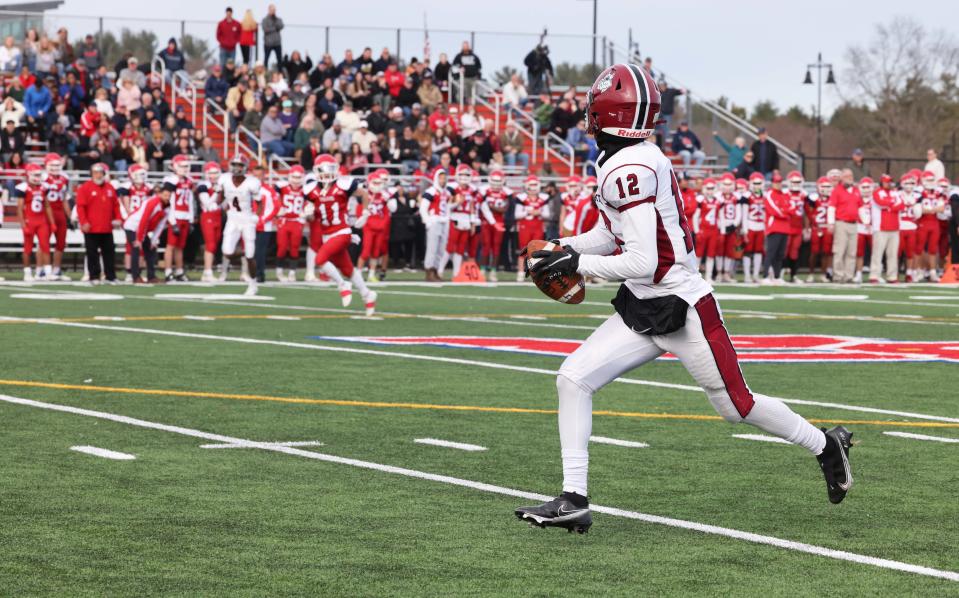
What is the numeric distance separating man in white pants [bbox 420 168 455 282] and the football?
21008 mm

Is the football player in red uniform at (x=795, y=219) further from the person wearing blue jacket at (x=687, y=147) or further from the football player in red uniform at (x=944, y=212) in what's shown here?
the person wearing blue jacket at (x=687, y=147)

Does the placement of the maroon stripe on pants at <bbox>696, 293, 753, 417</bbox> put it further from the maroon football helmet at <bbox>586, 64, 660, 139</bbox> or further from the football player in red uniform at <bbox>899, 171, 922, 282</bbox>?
the football player in red uniform at <bbox>899, 171, 922, 282</bbox>

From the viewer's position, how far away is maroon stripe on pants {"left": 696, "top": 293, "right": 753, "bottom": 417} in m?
5.95

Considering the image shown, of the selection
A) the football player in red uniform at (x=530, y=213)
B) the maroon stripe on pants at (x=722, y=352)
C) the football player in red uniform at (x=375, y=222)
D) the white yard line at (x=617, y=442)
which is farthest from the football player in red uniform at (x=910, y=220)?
the maroon stripe on pants at (x=722, y=352)

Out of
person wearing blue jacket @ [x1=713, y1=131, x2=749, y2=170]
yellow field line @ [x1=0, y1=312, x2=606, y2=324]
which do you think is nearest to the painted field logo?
yellow field line @ [x1=0, y1=312, x2=606, y2=324]

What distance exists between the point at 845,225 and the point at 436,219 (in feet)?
23.1

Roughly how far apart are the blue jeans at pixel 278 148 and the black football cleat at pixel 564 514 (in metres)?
25.9

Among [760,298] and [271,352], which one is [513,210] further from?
[271,352]

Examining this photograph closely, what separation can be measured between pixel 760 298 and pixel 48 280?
1050cm

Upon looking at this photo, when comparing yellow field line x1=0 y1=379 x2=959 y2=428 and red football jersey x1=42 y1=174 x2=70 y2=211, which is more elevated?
red football jersey x1=42 y1=174 x2=70 y2=211

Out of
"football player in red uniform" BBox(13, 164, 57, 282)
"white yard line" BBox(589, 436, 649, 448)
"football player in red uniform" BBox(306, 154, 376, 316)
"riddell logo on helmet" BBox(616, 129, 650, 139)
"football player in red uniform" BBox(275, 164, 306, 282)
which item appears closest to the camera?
"riddell logo on helmet" BBox(616, 129, 650, 139)

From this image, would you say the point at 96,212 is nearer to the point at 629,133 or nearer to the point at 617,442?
the point at 617,442

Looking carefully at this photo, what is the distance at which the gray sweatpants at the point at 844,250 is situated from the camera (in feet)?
92.6

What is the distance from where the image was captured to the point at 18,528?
5781 mm
